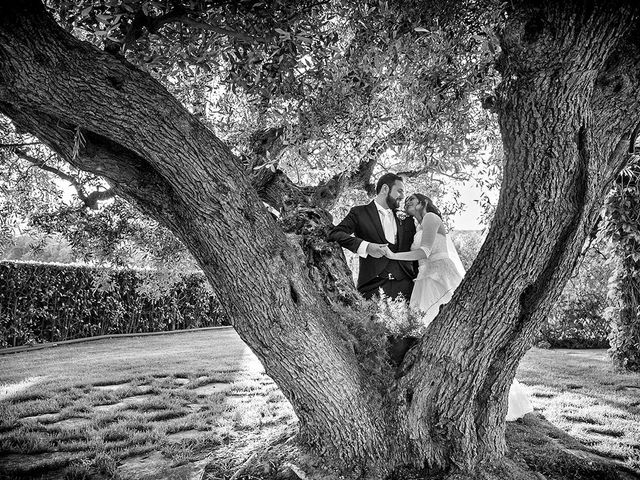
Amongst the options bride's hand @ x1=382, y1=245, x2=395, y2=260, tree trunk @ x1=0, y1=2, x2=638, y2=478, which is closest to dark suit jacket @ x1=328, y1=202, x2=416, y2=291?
bride's hand @ x1=382, y1=245, x2=395, y2=260

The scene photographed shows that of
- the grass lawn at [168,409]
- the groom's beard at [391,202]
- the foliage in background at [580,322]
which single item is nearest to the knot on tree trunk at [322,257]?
the groom's beard at [391,202]

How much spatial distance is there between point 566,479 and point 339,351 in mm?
2200

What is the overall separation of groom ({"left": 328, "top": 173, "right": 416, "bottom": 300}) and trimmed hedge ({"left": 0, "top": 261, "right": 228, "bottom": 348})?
473cm

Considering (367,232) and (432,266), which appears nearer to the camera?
(367,232)

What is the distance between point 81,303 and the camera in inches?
593

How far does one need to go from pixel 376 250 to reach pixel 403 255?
0.56 m

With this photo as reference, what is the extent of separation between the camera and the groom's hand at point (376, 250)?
5125 millimetres

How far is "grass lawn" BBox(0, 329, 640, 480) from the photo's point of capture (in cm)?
452

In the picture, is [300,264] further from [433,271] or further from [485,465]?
[433,271]

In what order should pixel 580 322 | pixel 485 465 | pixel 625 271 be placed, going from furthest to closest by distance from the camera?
pixel 580 322 < pixel 625 271 < pixel 485 465

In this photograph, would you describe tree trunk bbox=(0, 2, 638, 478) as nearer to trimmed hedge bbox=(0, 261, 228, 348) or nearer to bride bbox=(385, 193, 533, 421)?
bride bbox=(385, 193, 533, 421)

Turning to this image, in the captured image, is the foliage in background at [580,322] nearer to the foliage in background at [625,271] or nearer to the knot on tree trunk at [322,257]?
the foliage in background at [625,271]

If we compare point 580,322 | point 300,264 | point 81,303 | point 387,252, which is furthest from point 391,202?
point 81,303

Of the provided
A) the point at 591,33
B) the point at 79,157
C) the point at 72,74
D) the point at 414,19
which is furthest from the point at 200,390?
the point at 591,33
